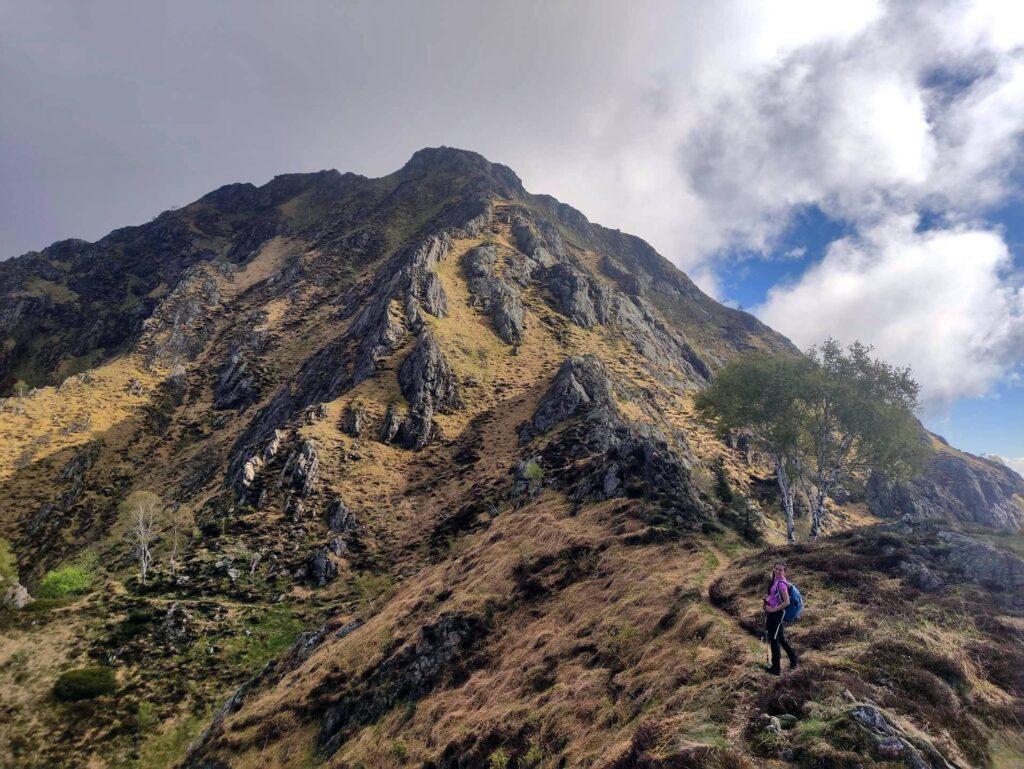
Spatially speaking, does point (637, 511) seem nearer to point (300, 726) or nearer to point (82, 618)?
point (300, 726)

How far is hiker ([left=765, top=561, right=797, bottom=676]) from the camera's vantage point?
12500 mm

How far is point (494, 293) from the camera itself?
93.5m

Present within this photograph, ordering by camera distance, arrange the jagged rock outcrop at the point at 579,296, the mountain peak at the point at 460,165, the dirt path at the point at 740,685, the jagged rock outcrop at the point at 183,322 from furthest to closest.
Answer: the mountain peak at the point at 460,165 < the jagged rock outcrop at the point at 183,322 < the jagged rock outcrop at the point at 579,296 < the dirt path at the point at 740,685

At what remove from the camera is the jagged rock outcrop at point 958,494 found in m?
79.4

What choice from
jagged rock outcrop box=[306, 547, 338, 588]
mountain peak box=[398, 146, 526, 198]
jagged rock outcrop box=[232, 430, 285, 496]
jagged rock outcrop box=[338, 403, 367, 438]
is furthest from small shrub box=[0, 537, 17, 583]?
mountain peak box=[398, 146, 526, 198]

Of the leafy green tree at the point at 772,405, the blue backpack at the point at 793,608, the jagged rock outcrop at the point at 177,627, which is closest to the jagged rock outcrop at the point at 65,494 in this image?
the jagged rock outcrop at the point at 177,627

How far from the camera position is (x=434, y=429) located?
203ft

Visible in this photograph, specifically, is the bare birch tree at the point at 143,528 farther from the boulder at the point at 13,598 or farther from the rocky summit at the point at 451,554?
the boulder at the point at 13,598

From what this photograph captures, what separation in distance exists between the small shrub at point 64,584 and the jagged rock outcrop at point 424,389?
33.6m

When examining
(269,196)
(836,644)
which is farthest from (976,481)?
(269,196)

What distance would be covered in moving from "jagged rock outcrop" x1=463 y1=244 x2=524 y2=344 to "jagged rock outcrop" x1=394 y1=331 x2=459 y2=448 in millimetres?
18301

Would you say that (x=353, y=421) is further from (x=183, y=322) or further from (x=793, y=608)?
(x=183, y=322)

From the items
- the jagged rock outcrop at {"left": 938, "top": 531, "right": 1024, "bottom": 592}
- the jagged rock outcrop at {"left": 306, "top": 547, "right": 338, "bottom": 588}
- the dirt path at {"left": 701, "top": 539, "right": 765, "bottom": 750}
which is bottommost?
the jagged rock outcrop at {"left": 306, "top": 547, "right": 338, "bottom": 588}

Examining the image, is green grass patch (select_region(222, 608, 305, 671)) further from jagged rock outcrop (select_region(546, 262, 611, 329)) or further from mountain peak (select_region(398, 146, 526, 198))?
mountain peak (select_region(398, 146, 526, 198))
